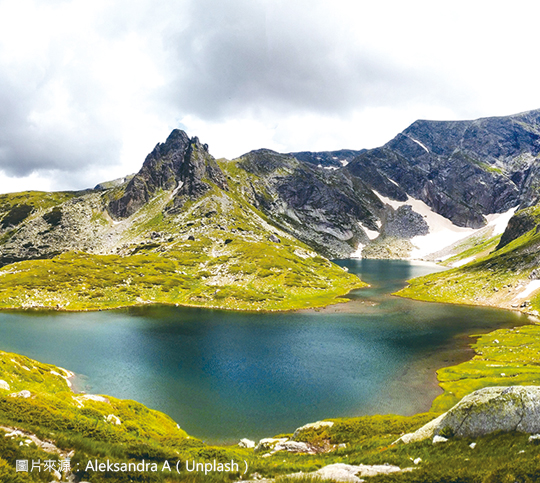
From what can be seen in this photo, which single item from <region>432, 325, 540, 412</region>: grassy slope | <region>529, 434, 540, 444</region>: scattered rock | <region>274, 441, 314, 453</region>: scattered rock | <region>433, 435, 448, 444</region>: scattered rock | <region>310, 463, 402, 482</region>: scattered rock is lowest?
<region>432, 325, 540, 412</region>: grassy slope

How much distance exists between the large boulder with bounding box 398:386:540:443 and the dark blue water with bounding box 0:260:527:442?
29.9 meters

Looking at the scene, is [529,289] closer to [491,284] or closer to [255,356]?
[491,284]

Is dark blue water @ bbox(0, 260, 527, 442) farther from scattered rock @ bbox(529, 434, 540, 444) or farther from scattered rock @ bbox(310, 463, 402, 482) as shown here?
scattered rock @ bbox(529, 434, 540, 444)

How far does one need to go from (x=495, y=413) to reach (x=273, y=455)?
19.6 metres

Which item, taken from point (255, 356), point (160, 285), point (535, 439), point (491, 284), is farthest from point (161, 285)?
point (491, 284)

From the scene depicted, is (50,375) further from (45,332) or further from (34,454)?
(34,454)

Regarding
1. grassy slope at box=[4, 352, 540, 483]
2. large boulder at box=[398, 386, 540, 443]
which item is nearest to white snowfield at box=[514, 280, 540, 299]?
grassy slope at box=[4, 352, 540, 483]

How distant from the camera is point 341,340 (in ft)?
300

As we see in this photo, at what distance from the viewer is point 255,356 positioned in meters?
77.3

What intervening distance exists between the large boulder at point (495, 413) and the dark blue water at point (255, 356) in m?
29.9

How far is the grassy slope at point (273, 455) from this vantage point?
52.4ft

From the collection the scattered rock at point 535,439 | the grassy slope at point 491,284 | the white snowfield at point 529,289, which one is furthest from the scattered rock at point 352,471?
the white snowfield at point 529,289

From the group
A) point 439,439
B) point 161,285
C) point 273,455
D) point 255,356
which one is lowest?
point 255,356

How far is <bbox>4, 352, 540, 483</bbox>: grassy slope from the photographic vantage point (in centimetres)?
1597
